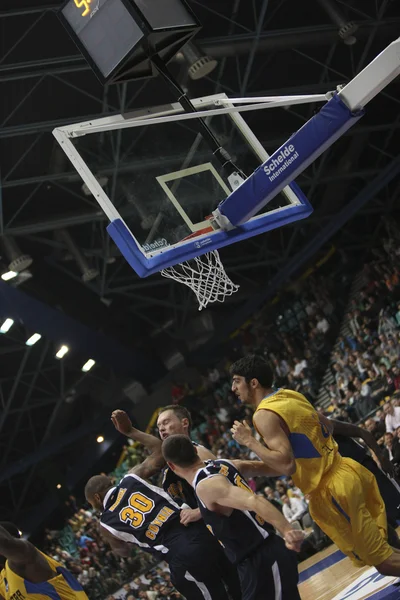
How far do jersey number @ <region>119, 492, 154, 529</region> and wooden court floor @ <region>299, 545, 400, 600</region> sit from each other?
164 centimetres

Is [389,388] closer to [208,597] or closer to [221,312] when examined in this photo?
[208,597]

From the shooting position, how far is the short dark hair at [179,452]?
4992 mm

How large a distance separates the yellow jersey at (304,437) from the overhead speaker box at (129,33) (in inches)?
129

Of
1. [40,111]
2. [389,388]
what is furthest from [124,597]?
[40,111]

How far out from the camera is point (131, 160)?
7645 millimetres

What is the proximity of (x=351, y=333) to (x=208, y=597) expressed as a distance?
1480 cm

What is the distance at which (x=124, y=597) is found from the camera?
54.5 feet

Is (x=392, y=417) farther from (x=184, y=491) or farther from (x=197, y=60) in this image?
(x=184, y=491)

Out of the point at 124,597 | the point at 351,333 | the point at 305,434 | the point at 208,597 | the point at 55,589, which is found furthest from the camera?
the point at 351,333

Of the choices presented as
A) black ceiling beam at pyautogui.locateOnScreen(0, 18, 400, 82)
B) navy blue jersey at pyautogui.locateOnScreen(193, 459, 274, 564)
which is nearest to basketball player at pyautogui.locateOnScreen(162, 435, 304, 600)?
navy blue jersey at pyautogui.locateOnScreen(193, 459, 274, 564)

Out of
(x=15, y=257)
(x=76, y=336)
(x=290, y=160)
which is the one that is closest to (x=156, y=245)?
(x=290, y=160)

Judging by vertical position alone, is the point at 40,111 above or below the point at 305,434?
above

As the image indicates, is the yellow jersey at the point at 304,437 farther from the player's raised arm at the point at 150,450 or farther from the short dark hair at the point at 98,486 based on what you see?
the short dark hair at the point at 98,486

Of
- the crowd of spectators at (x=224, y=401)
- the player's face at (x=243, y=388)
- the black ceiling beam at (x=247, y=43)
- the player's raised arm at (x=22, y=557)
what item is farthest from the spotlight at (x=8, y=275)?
the player's face at (x=243, y=388)
